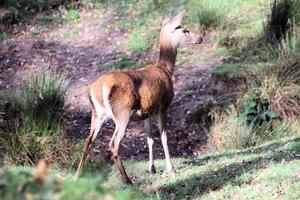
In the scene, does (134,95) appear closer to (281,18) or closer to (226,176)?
(226,176)

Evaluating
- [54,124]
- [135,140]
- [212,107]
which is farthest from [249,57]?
[54,124]

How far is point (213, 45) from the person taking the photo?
44.2 ft

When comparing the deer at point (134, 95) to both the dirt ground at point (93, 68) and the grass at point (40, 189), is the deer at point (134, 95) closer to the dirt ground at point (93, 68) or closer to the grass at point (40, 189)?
the dirt ground at point (93, 68)

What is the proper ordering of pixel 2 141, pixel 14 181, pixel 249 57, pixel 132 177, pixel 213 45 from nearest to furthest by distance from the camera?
pixel 14 181, pixel 132 177, pixel 2 141, pixel 249 57, pixel 213 45

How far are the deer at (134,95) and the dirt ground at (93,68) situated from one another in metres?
2.32

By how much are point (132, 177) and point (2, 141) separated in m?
2.03

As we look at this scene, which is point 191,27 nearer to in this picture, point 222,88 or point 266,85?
point 222,88

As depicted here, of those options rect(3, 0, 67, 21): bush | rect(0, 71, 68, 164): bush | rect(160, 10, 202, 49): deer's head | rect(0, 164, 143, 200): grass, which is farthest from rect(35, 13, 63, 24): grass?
rect(0, 164, 143, 200): grass

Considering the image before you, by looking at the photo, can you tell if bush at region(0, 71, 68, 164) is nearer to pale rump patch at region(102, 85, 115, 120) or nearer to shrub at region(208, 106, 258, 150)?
pale rump patch at region(102, 85, 115, 120)

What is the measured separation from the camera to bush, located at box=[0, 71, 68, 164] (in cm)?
830

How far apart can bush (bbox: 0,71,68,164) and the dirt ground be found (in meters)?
0.60

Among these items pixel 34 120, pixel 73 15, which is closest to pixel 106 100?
pixel 34 120

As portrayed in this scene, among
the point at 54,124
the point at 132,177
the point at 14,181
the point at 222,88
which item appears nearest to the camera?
the point at 14,181

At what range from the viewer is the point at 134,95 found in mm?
6977
